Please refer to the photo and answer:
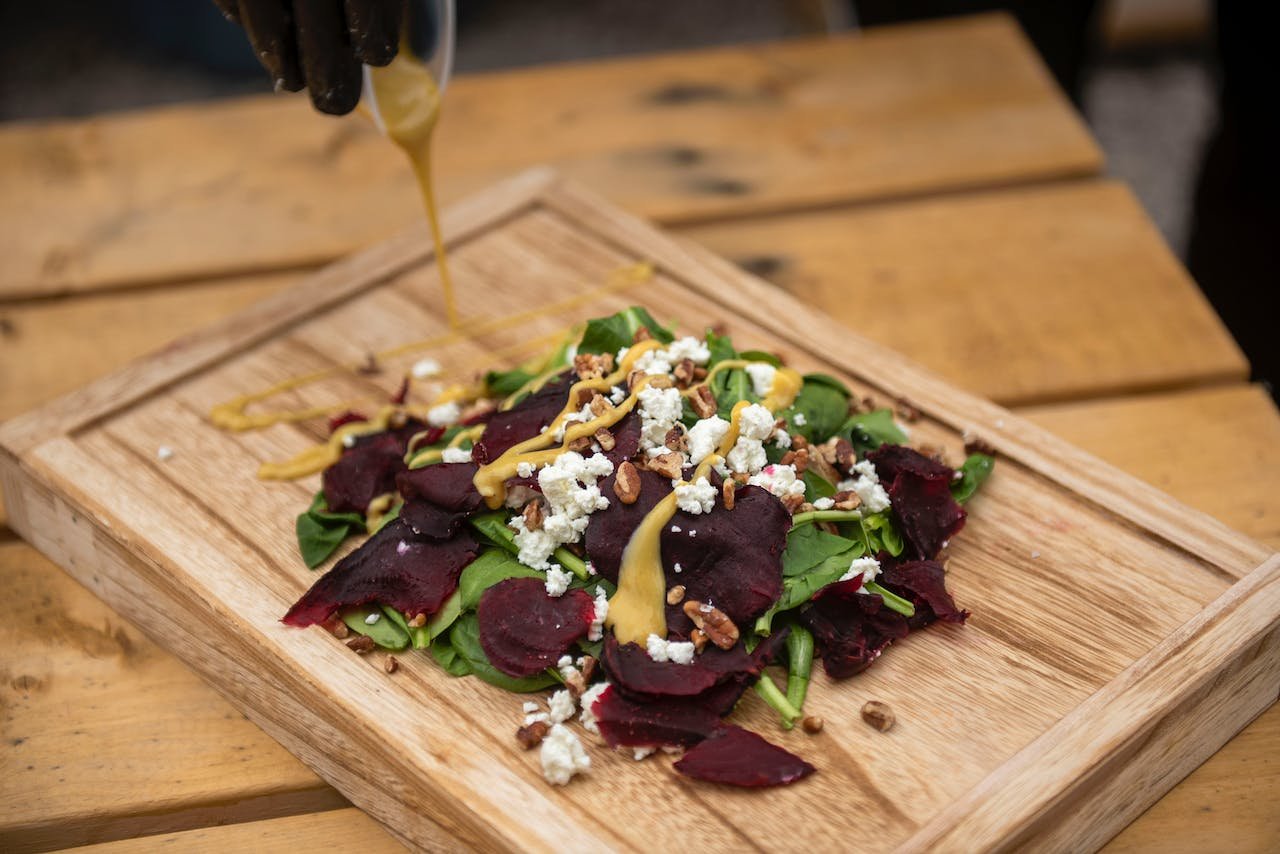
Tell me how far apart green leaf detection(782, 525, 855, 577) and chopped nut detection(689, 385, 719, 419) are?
0.16m

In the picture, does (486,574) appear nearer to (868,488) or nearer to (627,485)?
(627,485)

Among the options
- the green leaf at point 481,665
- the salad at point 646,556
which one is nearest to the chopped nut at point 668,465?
the salad at point 646,556

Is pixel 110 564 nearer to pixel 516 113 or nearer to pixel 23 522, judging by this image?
pixel 23 522

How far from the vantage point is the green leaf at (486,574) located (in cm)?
139

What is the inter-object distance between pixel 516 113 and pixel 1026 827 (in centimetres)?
167

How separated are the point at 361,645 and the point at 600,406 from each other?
0.34 meters

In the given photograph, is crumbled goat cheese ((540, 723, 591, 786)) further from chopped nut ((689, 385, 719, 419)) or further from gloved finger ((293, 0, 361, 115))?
gloved finger ((293, 0, 361, 115))

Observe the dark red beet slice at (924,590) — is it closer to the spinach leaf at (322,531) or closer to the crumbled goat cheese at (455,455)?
the crumbled goat cheese at (455,455)

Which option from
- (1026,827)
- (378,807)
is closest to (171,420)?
(378,807)

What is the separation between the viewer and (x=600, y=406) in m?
1.46

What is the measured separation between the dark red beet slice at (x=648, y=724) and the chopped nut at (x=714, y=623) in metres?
0.08

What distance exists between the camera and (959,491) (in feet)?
5.04

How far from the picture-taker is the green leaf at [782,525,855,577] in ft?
4.59

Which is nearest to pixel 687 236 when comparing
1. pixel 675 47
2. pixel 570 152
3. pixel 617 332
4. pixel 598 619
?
pixel 570 152
